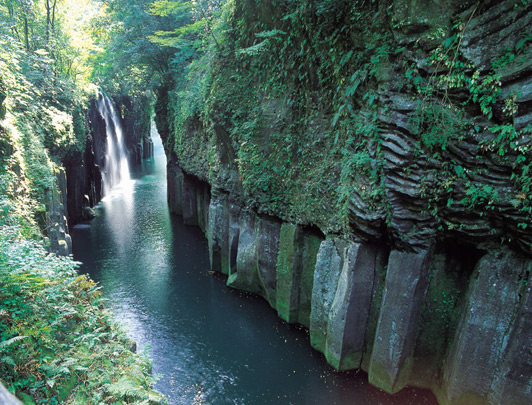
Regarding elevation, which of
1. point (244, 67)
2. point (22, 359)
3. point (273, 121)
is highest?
point (244, 67)

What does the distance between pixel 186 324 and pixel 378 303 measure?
6.52 metres

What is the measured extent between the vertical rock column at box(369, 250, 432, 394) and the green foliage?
538 centimetres

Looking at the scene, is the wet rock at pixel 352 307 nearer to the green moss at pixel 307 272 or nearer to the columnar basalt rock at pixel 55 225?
the green moss at pixel 307 272

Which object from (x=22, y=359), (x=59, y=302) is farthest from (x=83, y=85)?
(x=22, y=359)

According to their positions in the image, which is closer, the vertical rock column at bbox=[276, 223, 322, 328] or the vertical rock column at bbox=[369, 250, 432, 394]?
the vertical rock column at bbox=[369, 250, 432, 394]

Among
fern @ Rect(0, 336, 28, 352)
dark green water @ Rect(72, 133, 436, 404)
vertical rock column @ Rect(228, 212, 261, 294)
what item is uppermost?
fern @ Rect(0, 336, 28, 352)

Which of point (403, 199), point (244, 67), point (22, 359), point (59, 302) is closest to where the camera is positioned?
point (22, 359)

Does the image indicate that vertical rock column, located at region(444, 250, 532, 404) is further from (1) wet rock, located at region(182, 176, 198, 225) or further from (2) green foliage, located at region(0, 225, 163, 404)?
(1) wet rock, located at region(182, 176, 198, 225)

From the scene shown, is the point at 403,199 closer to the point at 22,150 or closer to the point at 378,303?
the point at 378,303

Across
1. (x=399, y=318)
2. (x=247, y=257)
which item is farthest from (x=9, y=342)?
(x=247, y=257)

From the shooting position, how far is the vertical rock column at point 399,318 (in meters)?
7.74

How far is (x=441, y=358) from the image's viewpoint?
8.10 m

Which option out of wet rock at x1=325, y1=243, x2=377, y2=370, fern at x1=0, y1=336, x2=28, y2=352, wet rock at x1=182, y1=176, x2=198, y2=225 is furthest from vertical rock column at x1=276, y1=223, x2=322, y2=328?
wet rock at x1=182, y1=176, x2=198, y2=225

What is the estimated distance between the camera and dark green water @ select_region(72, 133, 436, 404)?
28.0 ft
